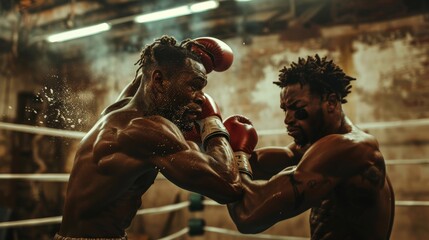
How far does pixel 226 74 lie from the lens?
243 inches

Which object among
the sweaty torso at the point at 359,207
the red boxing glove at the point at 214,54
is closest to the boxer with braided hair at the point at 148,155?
the red boxing glove at the point at 214,54

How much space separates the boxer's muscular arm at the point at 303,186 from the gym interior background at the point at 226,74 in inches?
88.4

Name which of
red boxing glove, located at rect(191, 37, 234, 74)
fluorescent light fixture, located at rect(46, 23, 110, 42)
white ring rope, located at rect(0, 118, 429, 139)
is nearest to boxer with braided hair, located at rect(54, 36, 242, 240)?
red boxing glove, located at rect(191, 37, 234, 74)

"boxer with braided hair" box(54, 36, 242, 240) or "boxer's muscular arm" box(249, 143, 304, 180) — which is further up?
"boxer with braided hair" box(54, 36, 242, 240)

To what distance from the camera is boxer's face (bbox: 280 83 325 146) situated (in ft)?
6.27

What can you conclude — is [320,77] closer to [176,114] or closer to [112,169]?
[176,114]

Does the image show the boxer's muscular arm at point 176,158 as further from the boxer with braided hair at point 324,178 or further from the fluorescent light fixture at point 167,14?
the fluorescent light fixture at point 167,14

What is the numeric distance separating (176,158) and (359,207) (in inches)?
31.6

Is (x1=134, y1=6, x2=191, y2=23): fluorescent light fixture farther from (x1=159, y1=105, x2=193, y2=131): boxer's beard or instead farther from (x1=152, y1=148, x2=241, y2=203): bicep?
(x1=152, y1=148, x2=241, y2=203): bicep

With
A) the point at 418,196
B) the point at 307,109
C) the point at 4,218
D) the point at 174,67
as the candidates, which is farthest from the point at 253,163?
the point at 4,218

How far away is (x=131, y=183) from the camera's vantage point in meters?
1.76

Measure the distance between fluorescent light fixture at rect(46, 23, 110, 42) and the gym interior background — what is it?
143mm

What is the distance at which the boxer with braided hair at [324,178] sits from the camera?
1734 millimetres

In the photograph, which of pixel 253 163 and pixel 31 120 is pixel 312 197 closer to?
pixel 253 163
